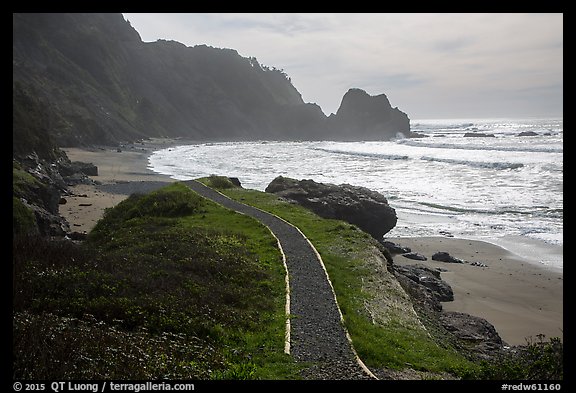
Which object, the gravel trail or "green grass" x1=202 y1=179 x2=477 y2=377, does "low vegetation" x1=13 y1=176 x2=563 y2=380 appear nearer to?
"green grass" x1=202 y1=179 x2=477 y2=377

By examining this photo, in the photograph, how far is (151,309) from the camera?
11.5 m

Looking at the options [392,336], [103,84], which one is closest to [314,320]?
[392,336]

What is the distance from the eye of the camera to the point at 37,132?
4409 cm

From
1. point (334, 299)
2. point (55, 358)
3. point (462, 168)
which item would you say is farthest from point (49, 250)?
point (462, 168)

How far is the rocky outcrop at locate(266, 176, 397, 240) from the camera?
32.0 metres

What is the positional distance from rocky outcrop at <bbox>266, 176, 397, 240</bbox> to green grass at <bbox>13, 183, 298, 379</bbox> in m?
12.4

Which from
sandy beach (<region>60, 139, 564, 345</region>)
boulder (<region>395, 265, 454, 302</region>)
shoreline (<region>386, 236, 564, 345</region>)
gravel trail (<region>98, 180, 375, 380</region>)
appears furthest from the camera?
boulder (<region>395, 265, 454, 302</region>)

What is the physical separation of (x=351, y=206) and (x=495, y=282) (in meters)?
11.2

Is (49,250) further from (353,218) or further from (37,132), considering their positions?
(37,132)

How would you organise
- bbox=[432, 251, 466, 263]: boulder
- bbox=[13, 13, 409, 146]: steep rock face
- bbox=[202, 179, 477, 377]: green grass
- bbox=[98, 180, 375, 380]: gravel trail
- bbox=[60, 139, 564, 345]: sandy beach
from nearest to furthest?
bbox=[98, 180, 375, 380]: gravel trail
bbox=[202, 179, 477, 377]: green grass
bbox=[60, 139, 564, 345]: sandy beach
bbox=[432, 251, 466, 263]: boulder
bbox=[13, 13, 409, 146]: steep rock face

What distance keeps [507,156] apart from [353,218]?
176 feet
